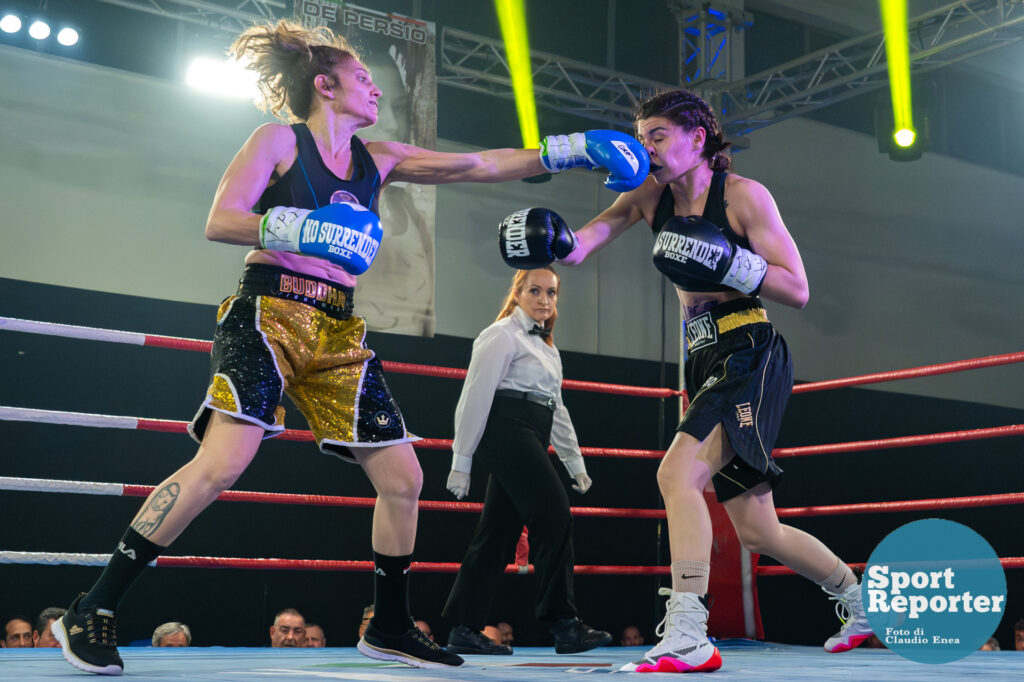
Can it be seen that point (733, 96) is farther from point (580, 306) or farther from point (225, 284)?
point (225, 284)

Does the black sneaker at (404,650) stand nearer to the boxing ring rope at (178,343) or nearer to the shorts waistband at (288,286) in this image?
the shorts waistband at (288,286)

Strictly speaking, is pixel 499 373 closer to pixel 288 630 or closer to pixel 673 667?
pixel 673 667

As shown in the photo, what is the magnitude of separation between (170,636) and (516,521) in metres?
2.24

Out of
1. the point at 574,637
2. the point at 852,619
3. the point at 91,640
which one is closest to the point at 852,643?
the point at 852,619

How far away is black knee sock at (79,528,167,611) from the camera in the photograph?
194cm

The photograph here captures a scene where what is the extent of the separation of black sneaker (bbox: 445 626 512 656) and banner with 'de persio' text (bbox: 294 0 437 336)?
2.56 m

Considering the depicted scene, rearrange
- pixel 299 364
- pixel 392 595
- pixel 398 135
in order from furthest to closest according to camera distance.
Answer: pixel 398 135 < pixel 392 595 < pixel 299 364

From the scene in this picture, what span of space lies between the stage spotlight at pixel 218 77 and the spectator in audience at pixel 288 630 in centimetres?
305

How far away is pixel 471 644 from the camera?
10.00 ft

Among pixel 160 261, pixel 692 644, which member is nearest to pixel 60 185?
pixel 160 261

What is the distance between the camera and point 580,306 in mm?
7590

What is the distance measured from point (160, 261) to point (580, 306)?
2.92m

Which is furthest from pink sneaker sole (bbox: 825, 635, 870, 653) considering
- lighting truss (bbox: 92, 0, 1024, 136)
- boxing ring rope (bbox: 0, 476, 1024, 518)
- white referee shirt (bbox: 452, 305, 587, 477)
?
lighting truss (bbox: 92, 0, 1024, 136)

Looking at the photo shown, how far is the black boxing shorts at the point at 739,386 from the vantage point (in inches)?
88.4
